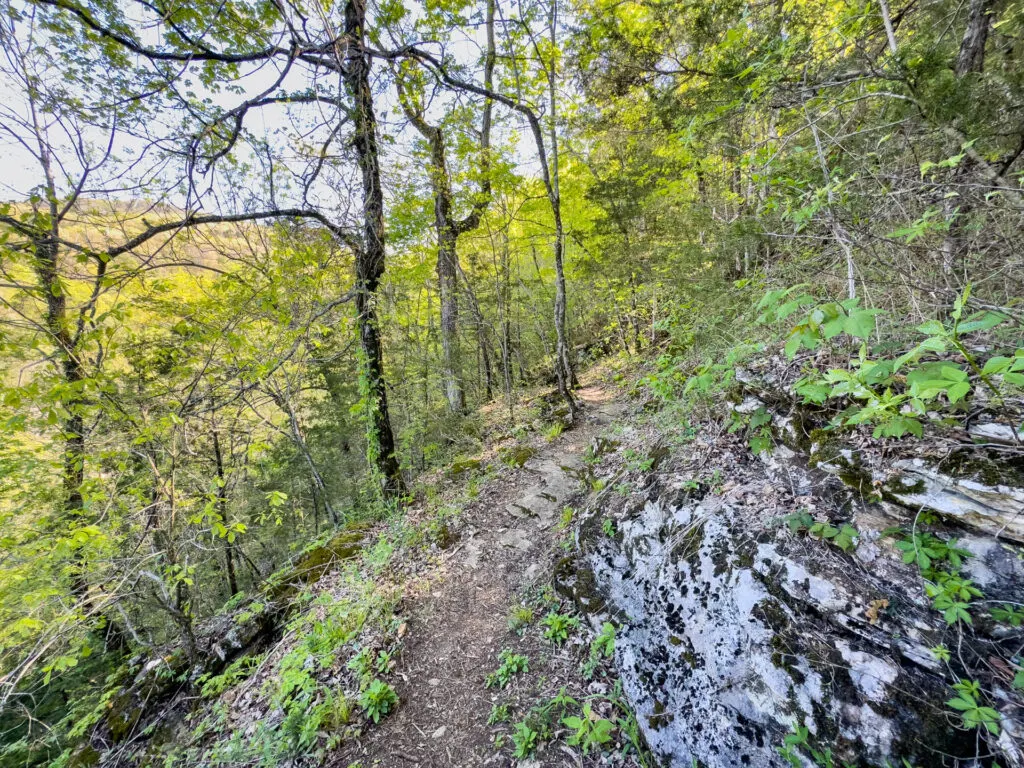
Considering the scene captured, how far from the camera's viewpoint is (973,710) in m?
1.31

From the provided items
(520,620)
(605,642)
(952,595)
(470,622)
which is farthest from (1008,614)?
(470,622)

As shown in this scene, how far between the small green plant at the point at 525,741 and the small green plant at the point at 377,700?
124cm

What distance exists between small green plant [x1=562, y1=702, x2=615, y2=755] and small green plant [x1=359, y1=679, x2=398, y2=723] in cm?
165

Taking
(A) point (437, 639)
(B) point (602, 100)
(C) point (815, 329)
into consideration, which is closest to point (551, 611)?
(A) point (437, 639)

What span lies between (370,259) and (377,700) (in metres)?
5.38

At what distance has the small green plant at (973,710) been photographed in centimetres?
129

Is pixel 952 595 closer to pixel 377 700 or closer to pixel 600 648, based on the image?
pixel 600 648

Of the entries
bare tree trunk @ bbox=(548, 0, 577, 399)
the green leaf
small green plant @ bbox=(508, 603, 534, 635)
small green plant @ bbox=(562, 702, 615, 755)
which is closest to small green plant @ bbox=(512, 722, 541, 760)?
small green plant @ bbox=(562, 702, 615, 755)

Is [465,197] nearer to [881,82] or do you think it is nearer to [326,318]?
[326,318]

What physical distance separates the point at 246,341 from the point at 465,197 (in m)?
5.69

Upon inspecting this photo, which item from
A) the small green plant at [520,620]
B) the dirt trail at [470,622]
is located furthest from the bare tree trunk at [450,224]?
the small green plant at [520,620]

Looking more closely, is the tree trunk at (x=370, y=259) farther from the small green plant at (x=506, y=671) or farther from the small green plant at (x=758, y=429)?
the small green plant at (x=758, y=429)

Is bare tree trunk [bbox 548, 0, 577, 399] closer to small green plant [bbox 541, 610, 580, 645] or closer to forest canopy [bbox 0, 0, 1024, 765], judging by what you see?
forest canopy [bbox 0, 0, 1024, 765]

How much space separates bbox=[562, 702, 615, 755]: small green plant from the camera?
2.15 metres
